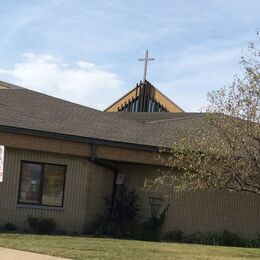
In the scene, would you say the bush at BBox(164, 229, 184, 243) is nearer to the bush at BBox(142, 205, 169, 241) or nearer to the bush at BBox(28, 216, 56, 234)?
the bush at BBox(142, 205, 169, 241)

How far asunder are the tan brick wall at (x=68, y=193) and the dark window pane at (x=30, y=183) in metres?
0.28

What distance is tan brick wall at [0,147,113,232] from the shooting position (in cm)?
1925

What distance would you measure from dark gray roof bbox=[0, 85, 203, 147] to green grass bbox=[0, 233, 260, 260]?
474 centimetres

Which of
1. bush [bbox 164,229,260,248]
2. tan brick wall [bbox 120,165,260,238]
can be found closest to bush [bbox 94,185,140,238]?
tan brick wall [bbox 120,165,260,238]

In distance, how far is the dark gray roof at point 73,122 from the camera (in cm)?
2017

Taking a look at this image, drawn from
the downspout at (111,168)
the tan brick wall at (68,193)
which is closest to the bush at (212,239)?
the downspout at (111,168)

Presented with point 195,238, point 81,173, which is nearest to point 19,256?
point 81,173

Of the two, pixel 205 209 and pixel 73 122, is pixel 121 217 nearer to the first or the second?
pixel 205 209

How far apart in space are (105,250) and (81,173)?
6788mm

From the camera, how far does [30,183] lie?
783 inches

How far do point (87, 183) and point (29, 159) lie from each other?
7.52 feet

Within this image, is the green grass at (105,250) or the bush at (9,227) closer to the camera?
the green grass at (105,250)

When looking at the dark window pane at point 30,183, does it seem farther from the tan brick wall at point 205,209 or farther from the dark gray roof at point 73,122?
the tan brick wall at point 205,209

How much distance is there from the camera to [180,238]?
2066 centimetres
